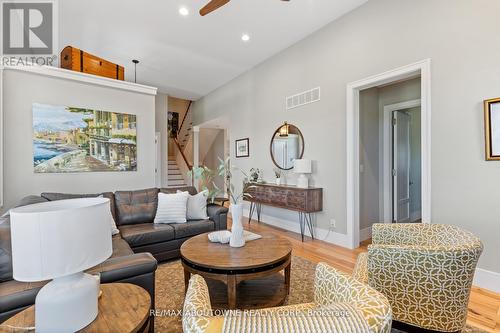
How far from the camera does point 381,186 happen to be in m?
4.25

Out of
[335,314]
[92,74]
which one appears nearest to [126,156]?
[92,74]

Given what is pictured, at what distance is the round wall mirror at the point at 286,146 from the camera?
4.41 meters

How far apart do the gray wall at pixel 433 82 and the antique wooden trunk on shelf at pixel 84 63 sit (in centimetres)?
313

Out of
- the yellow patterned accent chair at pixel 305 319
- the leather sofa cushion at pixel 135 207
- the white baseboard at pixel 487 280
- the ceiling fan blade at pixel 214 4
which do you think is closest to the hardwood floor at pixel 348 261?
the white baseboard at pixel 487 280

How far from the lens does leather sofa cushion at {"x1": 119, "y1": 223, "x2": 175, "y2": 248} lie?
283 cm

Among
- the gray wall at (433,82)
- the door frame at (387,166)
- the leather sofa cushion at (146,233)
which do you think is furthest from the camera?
the door frame at (387,166)

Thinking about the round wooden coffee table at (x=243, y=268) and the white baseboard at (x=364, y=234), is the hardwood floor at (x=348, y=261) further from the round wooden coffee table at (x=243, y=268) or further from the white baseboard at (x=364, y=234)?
the round wooden coffee table at (x=243, y=268)

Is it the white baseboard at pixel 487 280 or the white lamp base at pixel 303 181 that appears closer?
the white baseboard at pixel 487 280

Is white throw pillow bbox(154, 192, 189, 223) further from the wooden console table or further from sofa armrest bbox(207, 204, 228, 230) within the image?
the wooden console table

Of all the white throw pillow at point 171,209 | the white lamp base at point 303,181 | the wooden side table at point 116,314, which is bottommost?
the wooden side table at point 116,314

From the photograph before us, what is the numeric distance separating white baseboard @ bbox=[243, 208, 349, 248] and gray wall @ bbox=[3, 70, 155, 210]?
271cm

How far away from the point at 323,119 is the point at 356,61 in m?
0.95

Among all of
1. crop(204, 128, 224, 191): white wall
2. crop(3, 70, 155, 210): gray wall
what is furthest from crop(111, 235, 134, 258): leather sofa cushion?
crop(204, 128, 224, 191): white wall

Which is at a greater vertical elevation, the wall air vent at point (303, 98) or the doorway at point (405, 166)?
the wall air vent at point (303, 98)
